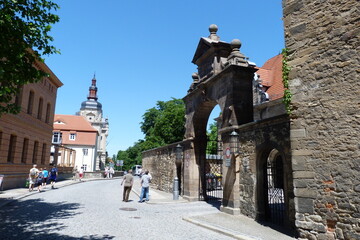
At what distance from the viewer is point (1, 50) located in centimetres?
704

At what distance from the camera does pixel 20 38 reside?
7.60 meters

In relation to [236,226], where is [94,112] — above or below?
above

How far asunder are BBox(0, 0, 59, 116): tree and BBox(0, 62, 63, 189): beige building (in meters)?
8.42

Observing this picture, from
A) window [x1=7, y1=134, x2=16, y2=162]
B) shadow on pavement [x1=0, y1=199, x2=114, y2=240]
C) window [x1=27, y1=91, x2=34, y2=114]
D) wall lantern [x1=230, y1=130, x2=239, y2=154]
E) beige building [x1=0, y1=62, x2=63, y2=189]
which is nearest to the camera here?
shadow on pavement [x1=0, y1=199, x2=114, y2=240]

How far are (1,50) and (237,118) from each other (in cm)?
796

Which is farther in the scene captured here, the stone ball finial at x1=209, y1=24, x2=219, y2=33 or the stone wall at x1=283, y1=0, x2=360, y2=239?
the stone ball finial at x1=209, y1=24, x2=219, y2=33

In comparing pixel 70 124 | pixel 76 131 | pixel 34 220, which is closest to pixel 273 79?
pixel 34 220

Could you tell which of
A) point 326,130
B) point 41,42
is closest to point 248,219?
point 326,130

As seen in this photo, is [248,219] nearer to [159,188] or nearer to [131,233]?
[131,233]

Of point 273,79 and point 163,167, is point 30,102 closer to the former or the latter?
point 163,167

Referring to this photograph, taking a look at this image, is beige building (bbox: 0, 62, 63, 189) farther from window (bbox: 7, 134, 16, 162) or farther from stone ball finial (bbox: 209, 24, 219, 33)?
stone ball finial (bbox: 209, 24, 219, 33)

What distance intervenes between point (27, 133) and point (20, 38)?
15.0 meters

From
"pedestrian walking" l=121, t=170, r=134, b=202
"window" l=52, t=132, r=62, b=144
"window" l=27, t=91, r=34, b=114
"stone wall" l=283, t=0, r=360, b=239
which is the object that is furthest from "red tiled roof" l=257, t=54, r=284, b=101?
"window" l=52, t=132, r=62, b=144

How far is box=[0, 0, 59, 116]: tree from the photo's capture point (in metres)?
7.13
